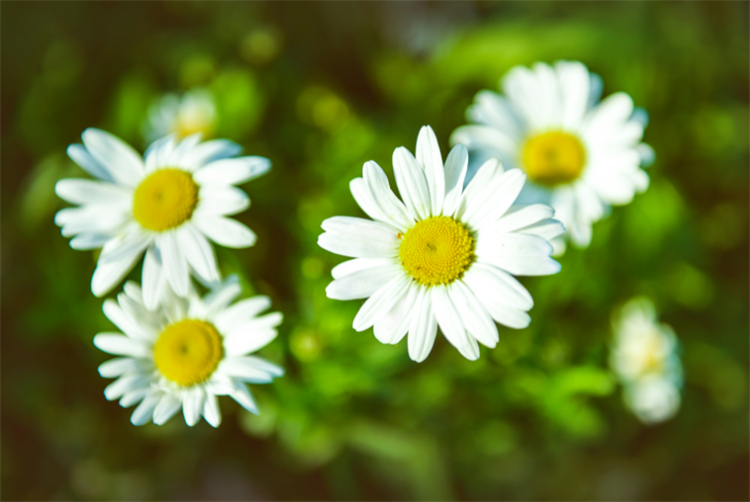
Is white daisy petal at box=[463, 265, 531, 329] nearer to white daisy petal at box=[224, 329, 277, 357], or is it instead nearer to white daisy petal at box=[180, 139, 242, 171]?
white daisy petal at box=[224, 329, 277, 357]

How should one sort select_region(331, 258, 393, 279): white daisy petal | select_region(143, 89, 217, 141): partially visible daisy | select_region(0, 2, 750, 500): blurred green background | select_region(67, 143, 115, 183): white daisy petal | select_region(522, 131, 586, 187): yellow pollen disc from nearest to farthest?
1. select_region(331, 258, 393, 279): white daisy petal
2. select_region(67, 143, 115, 183): white daisy petal
3. select_region(522, 131, 586, 187): yellow pollen disc
4. select_region(0, 2, 750, 500): blurred green background
5. select_region(143, 89, 217, 141): partially visible daisy

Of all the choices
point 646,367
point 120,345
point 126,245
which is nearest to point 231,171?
point 126,245

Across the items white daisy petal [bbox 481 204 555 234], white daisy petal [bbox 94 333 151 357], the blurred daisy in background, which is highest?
the blurred daisy in background

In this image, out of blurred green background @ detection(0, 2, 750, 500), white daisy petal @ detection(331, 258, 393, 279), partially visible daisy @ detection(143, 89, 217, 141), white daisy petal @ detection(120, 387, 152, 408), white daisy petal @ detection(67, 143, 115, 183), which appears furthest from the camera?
partially visible daisy @ detection(143, 89, 217, 141)

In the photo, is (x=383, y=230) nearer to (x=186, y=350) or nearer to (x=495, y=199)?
(x=495, y=199)

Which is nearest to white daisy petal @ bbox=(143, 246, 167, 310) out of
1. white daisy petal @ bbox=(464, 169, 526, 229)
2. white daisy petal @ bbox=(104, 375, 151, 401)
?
white daisy petal @ bbox=(104, 375, 151, 401)

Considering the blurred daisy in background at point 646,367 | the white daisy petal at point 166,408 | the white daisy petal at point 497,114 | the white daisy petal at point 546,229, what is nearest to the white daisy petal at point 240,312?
the white daisy petal at point 166,408

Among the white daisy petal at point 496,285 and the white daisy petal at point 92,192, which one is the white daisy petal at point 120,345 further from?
the white daisy petal at point 496,285
